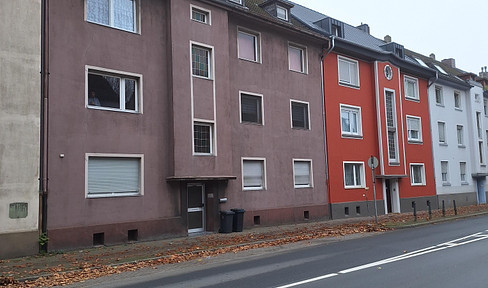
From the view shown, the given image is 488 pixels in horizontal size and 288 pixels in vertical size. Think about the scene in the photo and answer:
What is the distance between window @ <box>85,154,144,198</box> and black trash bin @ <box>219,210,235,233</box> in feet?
11.5

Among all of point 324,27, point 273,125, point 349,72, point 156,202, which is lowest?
point 156,202

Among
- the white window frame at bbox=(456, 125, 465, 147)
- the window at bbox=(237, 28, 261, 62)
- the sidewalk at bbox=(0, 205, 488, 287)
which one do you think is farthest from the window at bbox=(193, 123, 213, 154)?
the white window frame at bbox=(456, 125, 465, 147)

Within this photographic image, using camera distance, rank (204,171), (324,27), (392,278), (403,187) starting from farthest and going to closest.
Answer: (403,187), (324,27), (204,171), (392,278)

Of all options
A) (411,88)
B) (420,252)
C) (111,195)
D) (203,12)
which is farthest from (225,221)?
(411,88)

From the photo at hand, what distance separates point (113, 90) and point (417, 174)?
71.4 ft

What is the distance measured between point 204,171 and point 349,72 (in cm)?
1234

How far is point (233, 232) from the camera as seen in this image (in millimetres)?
17469

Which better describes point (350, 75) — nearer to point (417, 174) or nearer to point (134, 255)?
point (417, 174)

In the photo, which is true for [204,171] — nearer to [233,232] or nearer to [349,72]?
[233,232]

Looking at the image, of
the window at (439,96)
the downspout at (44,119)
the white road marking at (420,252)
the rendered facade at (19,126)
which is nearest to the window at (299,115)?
the white road marking at (420,252)

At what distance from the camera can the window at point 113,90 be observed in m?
14.8

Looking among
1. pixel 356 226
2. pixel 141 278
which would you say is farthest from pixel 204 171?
pixel 141 278

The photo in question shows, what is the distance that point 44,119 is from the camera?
1332cm

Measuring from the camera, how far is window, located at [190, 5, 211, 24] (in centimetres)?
1772
